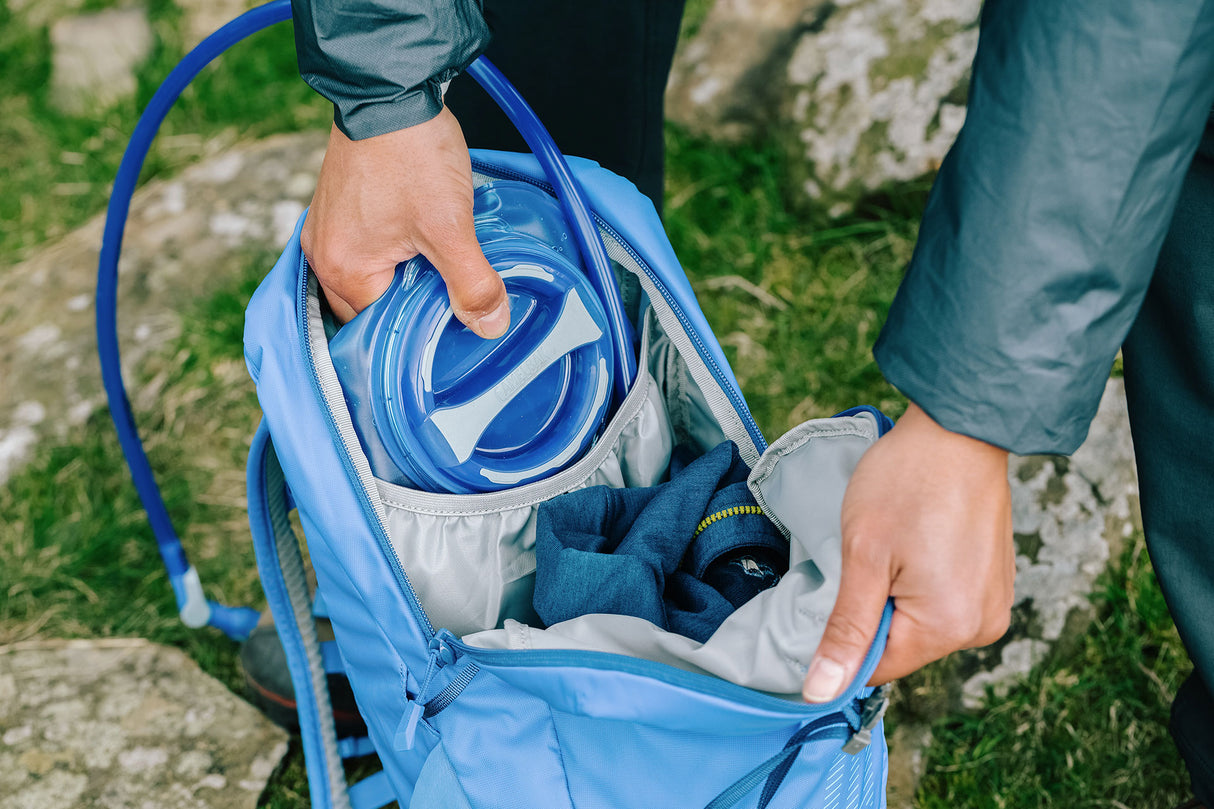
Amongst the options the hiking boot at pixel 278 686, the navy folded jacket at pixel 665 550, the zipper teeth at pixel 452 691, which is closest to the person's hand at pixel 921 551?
the navy folded jacket at pixel 665 550

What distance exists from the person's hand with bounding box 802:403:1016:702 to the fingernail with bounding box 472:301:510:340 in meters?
Answer: 0.42

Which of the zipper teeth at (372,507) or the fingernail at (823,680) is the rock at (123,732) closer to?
A: the zipper teeth at (372,507)

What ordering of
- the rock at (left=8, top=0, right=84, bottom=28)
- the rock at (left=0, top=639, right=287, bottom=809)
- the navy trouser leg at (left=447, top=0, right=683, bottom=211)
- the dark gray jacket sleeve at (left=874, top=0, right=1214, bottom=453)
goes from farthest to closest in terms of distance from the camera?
the rock at (left=8, top=0, right=84, bottom=28) → the rock at (left=0, top=639, right=287, bottom=809) → the navy trouser leg at (left=447, top=0, right=683, bottom=211) → the dark gray jacket sleeve at (left=874, top=0, right=1214, bottom=453)

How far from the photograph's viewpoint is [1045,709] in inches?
57.6

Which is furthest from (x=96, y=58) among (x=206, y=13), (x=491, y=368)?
(x=491, y=368)

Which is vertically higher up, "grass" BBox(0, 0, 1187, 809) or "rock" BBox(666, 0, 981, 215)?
"rock" BBox(666, 0, 981, 215)

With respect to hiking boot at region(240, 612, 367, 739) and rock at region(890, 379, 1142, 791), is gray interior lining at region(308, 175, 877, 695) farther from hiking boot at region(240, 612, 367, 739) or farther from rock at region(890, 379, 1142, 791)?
rock at region(890, 379, 1142, 791)

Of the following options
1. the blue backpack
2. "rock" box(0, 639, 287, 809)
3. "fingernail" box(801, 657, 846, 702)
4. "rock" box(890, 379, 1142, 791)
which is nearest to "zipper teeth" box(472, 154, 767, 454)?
the blue backpack

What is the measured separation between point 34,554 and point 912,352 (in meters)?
1.64

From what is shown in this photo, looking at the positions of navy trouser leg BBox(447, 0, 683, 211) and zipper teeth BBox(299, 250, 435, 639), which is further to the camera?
navy trouser leg BBox(447, 0, 683, 211)

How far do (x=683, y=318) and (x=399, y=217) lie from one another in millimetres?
348

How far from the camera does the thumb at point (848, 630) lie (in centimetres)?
72

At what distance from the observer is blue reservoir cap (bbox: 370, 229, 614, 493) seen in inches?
39.3

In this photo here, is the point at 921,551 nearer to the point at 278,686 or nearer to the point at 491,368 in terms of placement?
the point at 491,368
